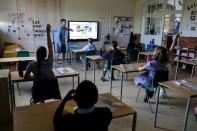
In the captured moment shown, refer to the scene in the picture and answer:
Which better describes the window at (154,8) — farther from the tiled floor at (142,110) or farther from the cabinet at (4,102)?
the cabinet at (4,102)

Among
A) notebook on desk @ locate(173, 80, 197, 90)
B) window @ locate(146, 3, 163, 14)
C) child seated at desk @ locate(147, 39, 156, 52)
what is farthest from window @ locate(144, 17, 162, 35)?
notebook on desk @ locate(173, 80, 197, 90)

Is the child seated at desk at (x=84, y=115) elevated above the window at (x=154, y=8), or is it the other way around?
the window at (x=154, y=8)

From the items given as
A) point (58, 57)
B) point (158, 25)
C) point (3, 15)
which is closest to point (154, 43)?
point (158, 25)

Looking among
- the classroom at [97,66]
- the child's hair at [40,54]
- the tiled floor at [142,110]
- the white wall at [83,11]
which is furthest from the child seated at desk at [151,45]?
the child's hair at [40,54]

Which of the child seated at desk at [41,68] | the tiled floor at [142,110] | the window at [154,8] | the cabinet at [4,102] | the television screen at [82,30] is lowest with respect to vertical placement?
the tiled floor at [142,110]

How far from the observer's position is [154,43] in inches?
345

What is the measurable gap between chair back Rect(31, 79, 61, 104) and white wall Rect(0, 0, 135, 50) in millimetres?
5475

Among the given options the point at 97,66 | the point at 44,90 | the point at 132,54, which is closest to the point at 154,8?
the point at 132,54

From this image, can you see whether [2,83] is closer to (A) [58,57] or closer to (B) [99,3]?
(A) [58,57]

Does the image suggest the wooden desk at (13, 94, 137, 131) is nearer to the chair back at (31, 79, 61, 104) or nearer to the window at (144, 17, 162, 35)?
the chair back at (31, 79, 61, 104)

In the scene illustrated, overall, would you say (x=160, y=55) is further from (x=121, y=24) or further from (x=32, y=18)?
(x=121, y=24)

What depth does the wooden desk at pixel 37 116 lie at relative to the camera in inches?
62.3

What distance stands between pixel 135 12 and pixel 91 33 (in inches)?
106

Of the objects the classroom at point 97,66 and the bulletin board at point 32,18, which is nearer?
the classroom at point 97,66
